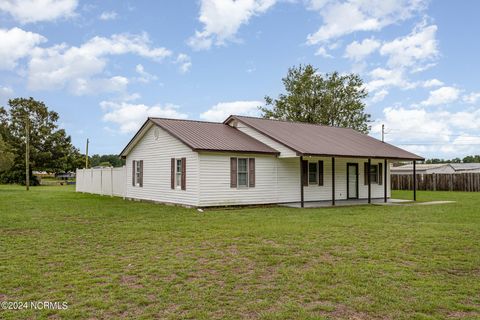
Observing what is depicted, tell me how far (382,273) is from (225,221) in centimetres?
670

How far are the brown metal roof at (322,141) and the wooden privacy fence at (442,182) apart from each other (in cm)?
1199

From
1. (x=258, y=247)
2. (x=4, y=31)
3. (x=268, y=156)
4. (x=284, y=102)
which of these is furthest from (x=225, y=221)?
(x=284, y=102)

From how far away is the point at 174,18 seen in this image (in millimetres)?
17766

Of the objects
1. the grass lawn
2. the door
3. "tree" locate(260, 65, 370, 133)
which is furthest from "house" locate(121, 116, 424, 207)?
"tree" locate(260, 65, 370, 133)

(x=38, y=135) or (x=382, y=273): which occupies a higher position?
(x=38, y=135)

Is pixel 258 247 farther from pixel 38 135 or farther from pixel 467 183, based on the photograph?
pixel 38 135

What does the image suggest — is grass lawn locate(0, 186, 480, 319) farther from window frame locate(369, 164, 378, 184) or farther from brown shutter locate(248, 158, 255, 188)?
window frame locate(369, 164, 378, 184)

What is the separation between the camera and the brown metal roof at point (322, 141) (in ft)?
59.6

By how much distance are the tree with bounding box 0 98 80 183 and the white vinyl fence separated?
65.0 feet

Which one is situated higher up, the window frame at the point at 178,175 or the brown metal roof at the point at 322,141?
the brown metal roof at the point at 322,141

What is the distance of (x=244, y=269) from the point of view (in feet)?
21.5

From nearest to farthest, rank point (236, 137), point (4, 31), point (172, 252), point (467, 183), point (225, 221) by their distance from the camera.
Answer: point (172, 252), point (225, 221), point (4, 31), point (236, 137), point (467, 183)

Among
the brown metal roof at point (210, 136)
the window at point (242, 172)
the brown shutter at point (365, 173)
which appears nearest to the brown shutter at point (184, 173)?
the brown metal roof at point (210, 136)

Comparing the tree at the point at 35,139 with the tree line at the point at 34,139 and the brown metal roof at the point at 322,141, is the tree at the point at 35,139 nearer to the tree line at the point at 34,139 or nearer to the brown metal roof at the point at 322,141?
the tree line at the point at 34,139
